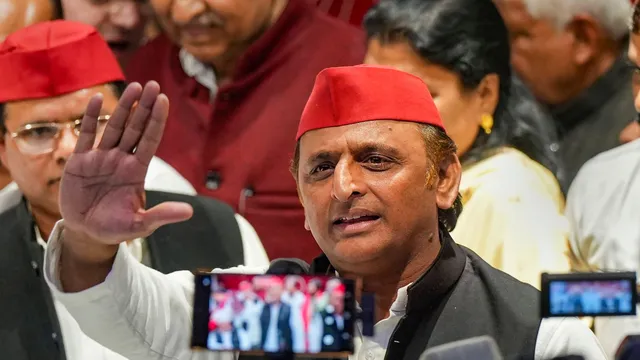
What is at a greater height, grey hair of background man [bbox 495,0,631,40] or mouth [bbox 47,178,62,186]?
grey hair of background man [bbox 495,0,631,40]

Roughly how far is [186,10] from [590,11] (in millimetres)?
993

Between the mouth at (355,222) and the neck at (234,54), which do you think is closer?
the mouth at (355,222)

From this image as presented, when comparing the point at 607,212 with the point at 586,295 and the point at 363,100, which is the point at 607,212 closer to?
the point at 363,100

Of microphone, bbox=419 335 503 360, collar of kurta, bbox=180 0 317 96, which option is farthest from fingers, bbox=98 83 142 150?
collar of kurta, bbox=180 0 317 96

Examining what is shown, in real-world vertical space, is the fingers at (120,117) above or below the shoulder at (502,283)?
above

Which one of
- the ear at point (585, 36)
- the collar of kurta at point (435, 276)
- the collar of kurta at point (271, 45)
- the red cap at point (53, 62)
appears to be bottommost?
the red cap at point (53, 62)

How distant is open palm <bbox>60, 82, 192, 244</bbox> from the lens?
1.59 m

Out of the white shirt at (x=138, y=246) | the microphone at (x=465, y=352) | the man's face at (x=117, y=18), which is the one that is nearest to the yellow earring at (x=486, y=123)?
the white shirt at (x=138, y=246)

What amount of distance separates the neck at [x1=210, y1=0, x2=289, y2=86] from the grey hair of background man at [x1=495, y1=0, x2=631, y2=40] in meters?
0.62

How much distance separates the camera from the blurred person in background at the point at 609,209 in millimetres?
2309

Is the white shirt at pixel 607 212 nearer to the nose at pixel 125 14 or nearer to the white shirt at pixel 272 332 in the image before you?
the white shirt at pixel 272 332

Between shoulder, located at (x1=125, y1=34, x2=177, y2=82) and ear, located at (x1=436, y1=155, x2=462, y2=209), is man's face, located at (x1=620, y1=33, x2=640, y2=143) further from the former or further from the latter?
shoulder, located at (x1=125, y1=34, x2=177, y2=82)

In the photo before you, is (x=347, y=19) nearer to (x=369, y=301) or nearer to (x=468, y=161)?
(x=468, y=161)

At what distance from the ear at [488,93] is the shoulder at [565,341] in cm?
89
